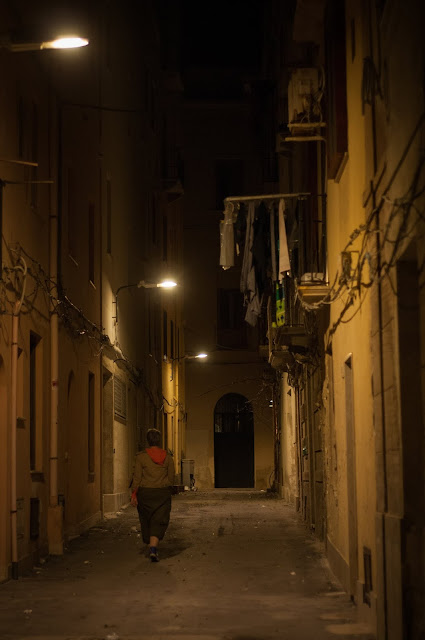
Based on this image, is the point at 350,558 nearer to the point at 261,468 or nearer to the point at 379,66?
the point at 379,66

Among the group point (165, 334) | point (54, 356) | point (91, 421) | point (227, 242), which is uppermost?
point (165, 334)

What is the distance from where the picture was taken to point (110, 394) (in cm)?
2348

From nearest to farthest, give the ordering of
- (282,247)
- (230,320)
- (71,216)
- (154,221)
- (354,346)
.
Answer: (354,346) < (282,247) < (71,216) < (154,221) < (230,320)

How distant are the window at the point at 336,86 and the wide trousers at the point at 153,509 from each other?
5.53 meters

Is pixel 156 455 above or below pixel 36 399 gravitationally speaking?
below

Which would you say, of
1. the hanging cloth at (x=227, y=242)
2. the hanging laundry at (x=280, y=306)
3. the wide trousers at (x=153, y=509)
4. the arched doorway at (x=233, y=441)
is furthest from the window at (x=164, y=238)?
the wide trousers at (x=153, y=509)

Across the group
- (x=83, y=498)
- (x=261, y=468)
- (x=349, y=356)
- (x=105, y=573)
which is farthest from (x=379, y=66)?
(x=261, y=468)

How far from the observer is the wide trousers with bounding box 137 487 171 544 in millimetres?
14703

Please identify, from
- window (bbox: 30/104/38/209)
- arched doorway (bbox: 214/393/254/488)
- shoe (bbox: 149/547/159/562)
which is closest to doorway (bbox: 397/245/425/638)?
shoe (bbox: 149/547/159/562)

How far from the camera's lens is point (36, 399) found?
15406 mm

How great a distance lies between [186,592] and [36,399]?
192 inches

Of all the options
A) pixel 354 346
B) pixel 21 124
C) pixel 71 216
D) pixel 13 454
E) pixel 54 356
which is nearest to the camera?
pixel 354 346

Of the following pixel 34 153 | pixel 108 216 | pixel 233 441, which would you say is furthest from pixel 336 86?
pixel 233 441

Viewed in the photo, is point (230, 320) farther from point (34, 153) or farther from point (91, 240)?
point (34, 153)
